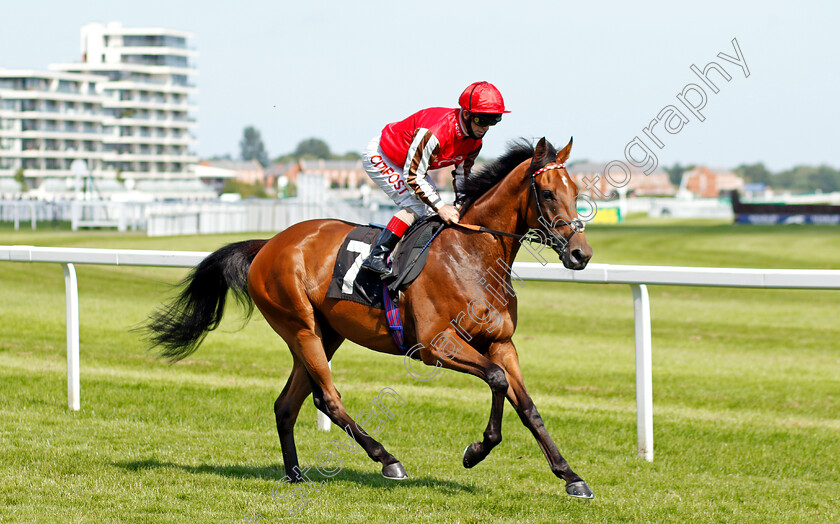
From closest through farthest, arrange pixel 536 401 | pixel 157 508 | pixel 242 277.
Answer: pixel 157 508
pixel 242 277
pixel 536 401

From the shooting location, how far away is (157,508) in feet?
12.2

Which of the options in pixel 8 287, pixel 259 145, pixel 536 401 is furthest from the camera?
pixel 259 145

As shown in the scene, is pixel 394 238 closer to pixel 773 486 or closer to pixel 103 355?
pixel 773 486

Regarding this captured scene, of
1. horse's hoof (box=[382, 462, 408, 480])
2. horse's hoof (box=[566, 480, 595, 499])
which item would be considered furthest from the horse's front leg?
horse's hoof (box=[382, 462, 408, 480])

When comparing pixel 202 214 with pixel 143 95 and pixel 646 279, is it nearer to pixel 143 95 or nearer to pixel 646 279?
pixel 646 279

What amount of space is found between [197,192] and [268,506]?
100 metres

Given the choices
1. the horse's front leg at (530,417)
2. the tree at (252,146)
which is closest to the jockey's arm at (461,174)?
the horse's front leg at (530,417)

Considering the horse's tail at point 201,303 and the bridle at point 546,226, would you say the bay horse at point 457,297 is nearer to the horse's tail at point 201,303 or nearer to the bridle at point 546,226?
the bridle at point 546,226

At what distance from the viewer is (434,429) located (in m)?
5.52

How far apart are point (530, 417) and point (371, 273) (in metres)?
0.98

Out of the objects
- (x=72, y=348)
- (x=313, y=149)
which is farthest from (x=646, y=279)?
(x=313, y=149)

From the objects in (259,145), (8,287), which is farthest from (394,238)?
(259,145)

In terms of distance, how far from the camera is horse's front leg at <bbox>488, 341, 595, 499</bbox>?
3.84 m

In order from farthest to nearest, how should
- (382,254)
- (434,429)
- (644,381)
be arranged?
(434,429) → (644,381) → (382,254)
